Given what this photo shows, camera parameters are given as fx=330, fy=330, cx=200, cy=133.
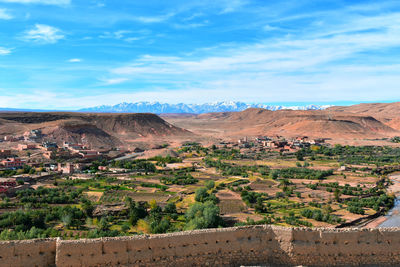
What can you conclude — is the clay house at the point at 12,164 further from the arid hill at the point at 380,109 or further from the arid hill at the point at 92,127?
the arid hill at the point at 380,109

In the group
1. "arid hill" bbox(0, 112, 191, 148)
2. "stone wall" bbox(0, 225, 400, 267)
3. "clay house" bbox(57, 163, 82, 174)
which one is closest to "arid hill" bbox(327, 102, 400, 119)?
"arid hill" bbox(0, 112, 191, 148)

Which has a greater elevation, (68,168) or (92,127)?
(92,127)

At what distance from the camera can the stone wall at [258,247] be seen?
7875mm

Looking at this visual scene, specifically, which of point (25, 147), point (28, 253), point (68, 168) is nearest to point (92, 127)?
point (25, 147)

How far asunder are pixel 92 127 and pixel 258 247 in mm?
74027

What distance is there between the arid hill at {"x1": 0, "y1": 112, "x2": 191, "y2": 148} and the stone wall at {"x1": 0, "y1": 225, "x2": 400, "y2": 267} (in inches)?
2503

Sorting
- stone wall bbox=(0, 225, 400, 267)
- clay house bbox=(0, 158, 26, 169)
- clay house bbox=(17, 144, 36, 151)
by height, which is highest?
stone wall bbox=(0, 225, 400, 267)

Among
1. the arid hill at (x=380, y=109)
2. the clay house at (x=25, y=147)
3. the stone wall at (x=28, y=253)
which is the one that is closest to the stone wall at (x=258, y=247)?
the stone wall at (x=28, y=253)

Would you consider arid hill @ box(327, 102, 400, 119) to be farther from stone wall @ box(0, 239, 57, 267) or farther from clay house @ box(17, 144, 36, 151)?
stone wall @ box(0, 239, 57, 267)

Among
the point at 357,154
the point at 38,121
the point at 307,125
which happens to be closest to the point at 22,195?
the point at 357,154

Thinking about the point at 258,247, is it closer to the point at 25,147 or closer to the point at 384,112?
the point at 25,147

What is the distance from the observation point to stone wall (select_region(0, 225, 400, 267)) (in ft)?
25.8

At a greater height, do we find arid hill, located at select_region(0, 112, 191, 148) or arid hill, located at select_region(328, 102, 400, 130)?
arid hill, located at select_region(328, 102, 400, 130)

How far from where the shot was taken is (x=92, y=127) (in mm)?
77375
